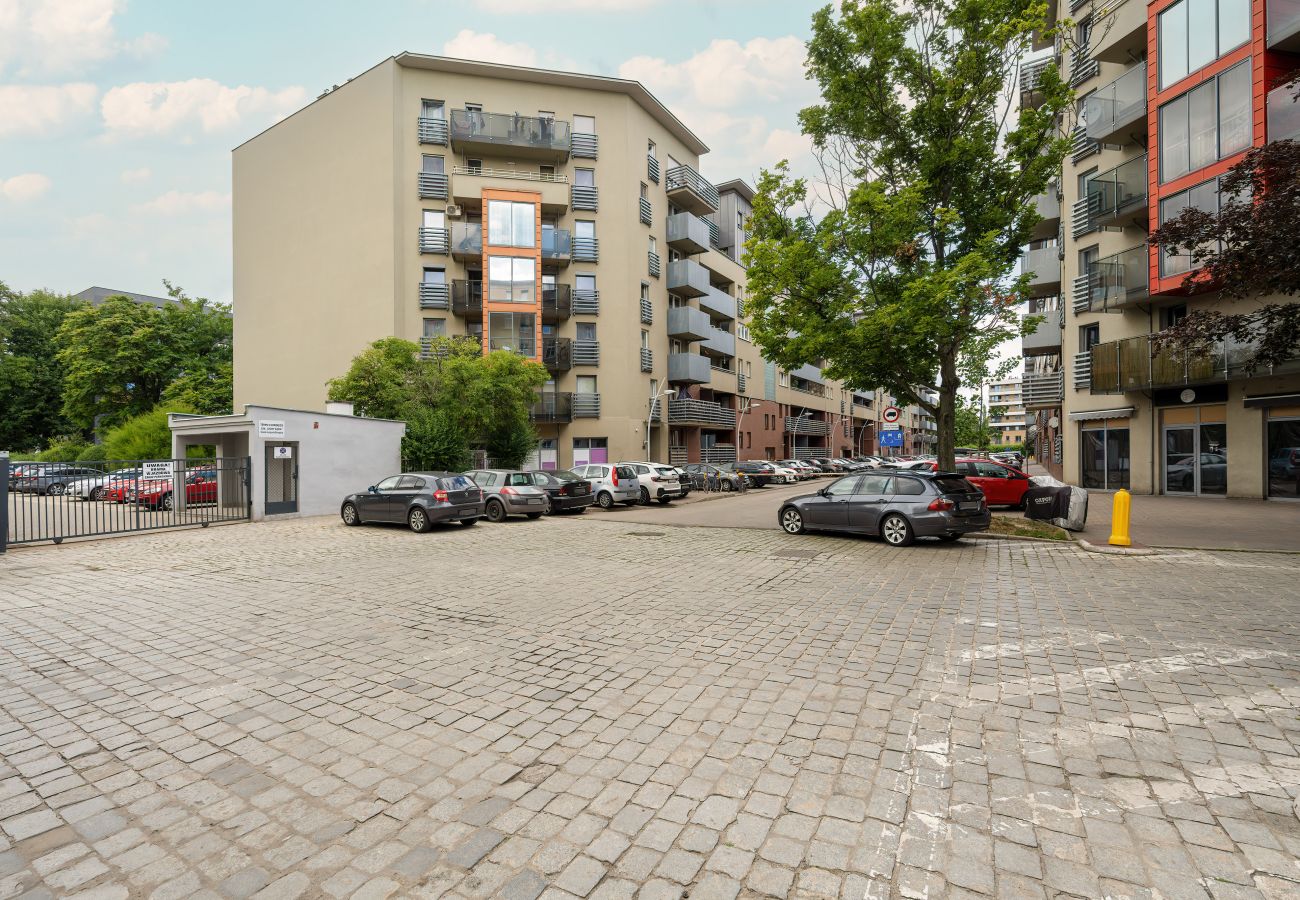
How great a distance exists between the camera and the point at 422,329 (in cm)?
3341

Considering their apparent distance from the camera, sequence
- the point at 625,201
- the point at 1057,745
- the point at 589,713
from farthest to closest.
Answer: the point at 625,201 < the point at 589,713 < the point at 1057,745

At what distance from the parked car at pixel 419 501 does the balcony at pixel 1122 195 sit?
24317 mm

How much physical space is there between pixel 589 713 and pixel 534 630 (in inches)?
85.7

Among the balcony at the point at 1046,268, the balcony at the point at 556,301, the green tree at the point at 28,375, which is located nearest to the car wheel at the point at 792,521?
the balcony at the point at 556,301

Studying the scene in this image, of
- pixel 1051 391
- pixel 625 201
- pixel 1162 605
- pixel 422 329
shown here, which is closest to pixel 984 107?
pixel 1162 605

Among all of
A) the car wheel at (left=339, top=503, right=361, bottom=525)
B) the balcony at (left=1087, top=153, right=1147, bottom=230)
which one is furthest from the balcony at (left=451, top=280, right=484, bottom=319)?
the balcony at (left=1087, top=153, right=1147, bottom=230)

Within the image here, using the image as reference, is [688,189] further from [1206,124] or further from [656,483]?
[1206,124]

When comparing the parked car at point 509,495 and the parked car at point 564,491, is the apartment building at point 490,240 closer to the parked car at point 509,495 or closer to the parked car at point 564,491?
the parked car at point 564,491

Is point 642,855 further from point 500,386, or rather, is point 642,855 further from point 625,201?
point 625,201

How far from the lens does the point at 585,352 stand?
35188 millimetres

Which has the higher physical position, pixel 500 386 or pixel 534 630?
pixel 500 386

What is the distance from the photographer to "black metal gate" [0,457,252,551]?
1364 centimetres

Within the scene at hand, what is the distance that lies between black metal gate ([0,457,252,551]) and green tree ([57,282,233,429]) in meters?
30.1

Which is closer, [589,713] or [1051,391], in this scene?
[589,713]
